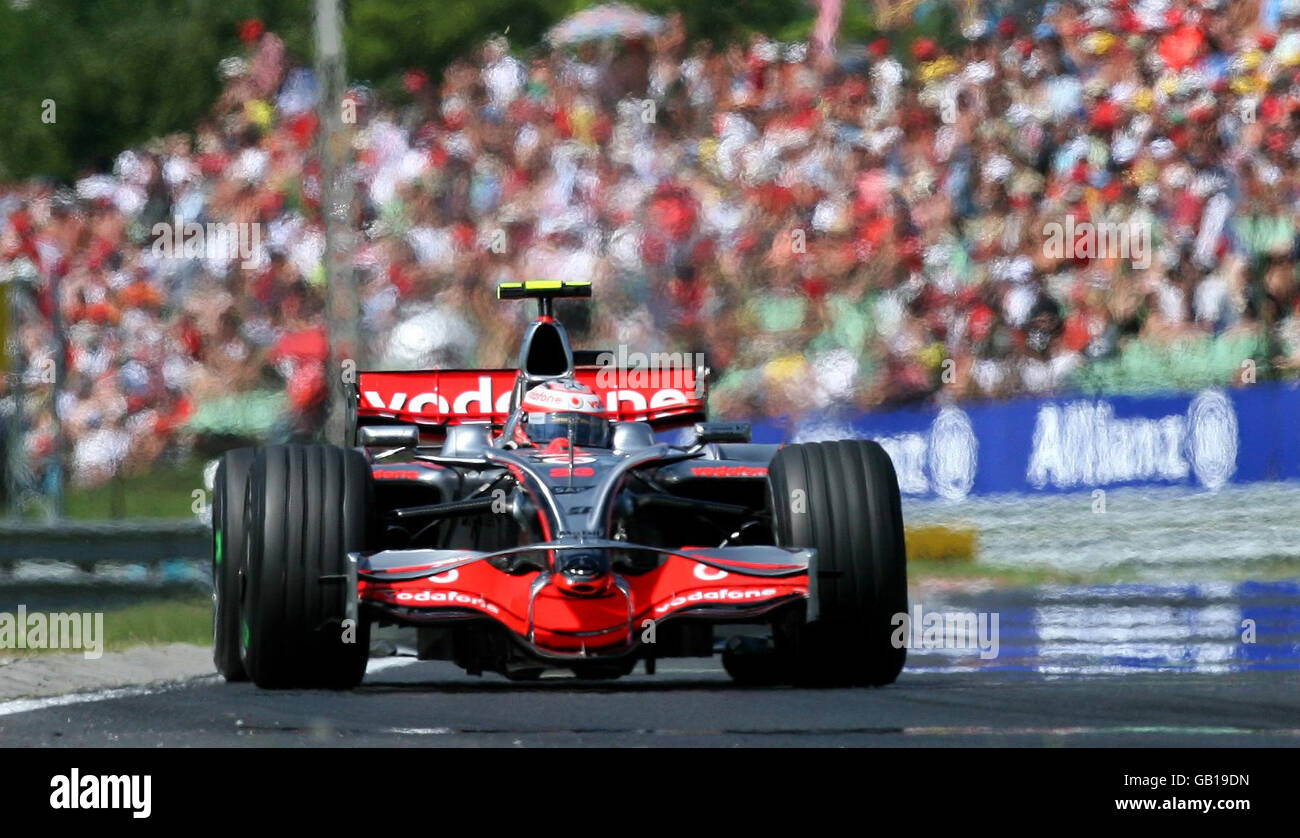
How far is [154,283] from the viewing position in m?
21.6

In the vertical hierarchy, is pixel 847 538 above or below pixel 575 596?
above

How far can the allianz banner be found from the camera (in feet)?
58.9

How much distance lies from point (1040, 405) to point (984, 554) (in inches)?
53.1

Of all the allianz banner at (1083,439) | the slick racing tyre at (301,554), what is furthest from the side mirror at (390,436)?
the allianz banner at (1083,439)

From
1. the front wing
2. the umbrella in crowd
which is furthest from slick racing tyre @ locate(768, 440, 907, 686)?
the umbrella in crowd

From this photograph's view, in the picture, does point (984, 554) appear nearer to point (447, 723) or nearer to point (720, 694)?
point (720, 694)

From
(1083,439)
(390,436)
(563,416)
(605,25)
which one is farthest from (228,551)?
(605,25)

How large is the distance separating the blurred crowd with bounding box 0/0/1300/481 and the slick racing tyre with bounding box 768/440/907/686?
31.3 feet

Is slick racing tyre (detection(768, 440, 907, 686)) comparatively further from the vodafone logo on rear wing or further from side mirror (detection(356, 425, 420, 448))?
side mirror (detection(356, 425, 420, 448))

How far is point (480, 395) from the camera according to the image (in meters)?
11.2

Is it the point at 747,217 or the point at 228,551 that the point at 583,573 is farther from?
the point at 747,217

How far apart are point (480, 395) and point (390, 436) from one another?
509 mm

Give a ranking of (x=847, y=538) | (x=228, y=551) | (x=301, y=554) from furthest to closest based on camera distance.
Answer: (x=228, y=551), (x=847, y=538), (x=301, y=554)
